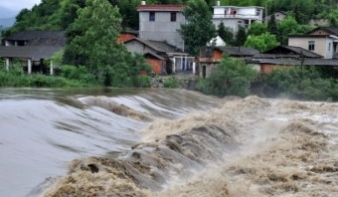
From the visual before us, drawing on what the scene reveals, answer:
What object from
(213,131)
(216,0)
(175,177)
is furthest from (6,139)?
(216,0)

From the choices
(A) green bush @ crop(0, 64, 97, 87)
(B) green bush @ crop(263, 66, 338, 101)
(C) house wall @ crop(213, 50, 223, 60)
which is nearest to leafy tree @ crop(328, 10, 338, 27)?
(C) house wall @ crop(213, 50, 223, 60)

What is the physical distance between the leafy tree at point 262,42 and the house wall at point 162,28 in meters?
6.42

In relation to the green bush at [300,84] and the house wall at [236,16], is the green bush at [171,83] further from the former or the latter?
the house wall at [236,16]

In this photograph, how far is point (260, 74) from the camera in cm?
3797

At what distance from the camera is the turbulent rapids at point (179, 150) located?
11359mm

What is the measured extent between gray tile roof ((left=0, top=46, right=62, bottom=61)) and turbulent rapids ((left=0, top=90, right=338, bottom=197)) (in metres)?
14.3

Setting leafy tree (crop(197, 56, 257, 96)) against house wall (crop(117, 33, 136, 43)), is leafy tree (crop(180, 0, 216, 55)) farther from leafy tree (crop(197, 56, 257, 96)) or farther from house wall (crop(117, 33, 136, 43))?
leafy tree (crop(197, 56, 257, 96))

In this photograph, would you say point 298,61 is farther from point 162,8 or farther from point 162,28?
point 162,8

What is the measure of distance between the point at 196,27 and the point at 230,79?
1135 cm

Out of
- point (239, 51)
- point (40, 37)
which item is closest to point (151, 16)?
point (239, 51)

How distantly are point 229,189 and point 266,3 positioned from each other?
56.8m

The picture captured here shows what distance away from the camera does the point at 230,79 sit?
1407 inches

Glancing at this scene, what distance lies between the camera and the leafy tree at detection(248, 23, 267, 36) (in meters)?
53.9

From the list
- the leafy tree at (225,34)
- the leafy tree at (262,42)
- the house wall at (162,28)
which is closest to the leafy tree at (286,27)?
the leafy tree at (262,42)
